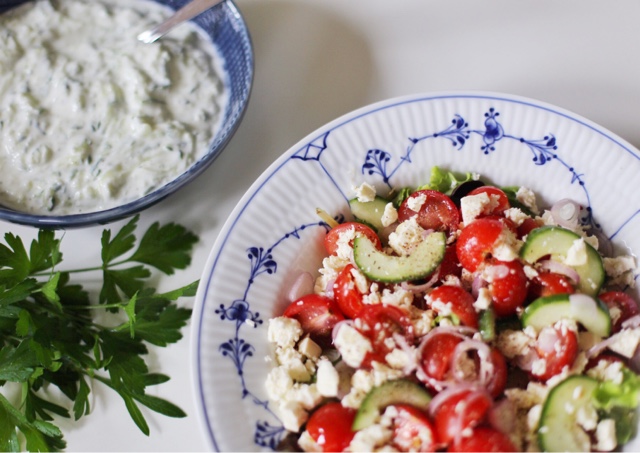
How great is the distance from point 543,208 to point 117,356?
3.81ft

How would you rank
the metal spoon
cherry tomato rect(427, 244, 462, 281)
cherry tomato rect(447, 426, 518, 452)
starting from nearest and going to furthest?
cherry tomato rect(447, 426, 518, 452), cherry tomato rect(427, 244, 462, 281), the metal spoon

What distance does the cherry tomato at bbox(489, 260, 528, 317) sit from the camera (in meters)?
1.42

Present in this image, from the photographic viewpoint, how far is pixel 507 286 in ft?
4.66

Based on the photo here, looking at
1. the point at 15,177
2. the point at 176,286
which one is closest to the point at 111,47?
the point at 15,177

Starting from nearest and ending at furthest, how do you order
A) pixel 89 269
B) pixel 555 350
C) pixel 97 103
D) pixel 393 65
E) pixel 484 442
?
pixel 484 442
pixel 555 350
pixel 89 269
pixel 97 103
pixel 393 65

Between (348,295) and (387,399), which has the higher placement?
(348,295)

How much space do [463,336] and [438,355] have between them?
7 centimetres

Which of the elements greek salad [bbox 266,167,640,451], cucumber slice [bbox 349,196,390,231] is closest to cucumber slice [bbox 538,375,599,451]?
greek salad [bbox 266,167,640,451]

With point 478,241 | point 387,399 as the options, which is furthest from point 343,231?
point 387,399

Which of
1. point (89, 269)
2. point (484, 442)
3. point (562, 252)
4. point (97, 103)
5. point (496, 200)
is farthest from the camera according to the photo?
point (97, 103)

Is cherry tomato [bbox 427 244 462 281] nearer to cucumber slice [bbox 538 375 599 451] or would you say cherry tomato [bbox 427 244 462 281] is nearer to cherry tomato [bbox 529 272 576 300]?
cherry tomato [bbox 529 272 576 300]

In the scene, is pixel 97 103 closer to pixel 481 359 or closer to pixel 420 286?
pixel 420 286

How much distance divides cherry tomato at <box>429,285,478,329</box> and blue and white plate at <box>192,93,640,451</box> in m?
0.35

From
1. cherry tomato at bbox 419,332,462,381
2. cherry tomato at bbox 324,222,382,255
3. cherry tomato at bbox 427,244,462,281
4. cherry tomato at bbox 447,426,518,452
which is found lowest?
cherry tomato at bbox 447,426,518,452
